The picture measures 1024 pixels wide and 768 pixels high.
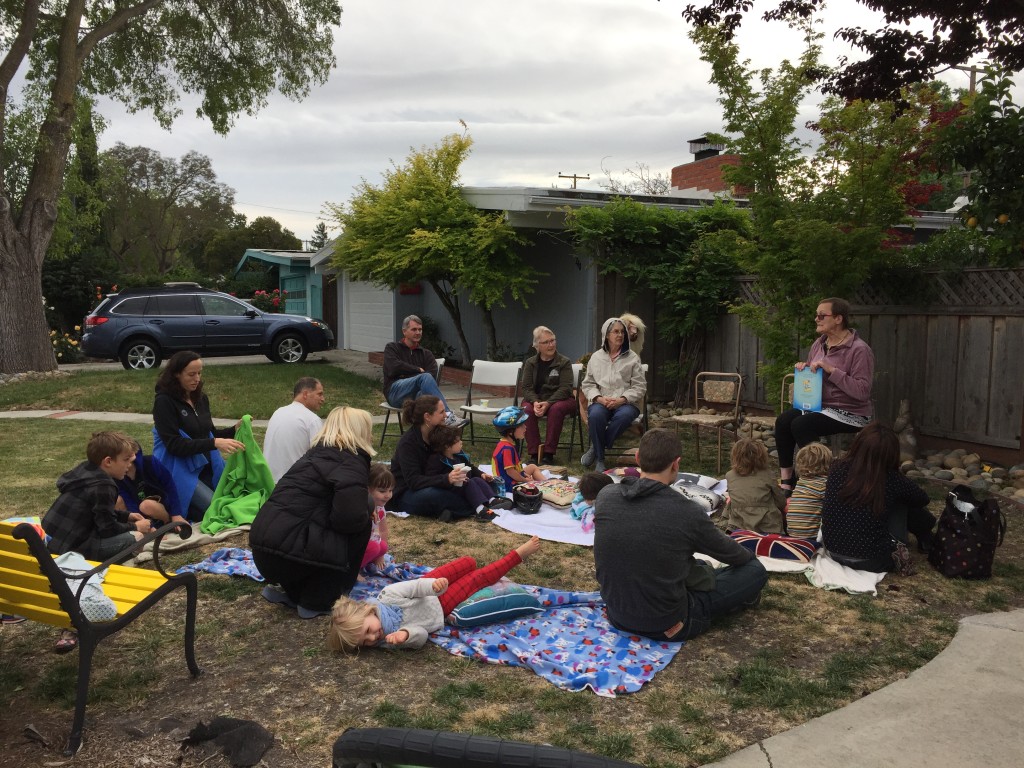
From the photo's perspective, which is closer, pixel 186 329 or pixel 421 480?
pixel 421 480

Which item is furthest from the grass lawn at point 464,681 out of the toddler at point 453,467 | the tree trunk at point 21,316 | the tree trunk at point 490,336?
the tree trunk at point 21,316

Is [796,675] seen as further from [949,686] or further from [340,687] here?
[340,687]

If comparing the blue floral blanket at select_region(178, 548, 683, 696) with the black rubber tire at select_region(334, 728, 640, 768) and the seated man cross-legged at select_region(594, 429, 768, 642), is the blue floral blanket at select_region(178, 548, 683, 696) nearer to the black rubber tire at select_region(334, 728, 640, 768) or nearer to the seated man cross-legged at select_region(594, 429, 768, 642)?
the seated man cross-legged at select_region(594, 429, 768, 642)

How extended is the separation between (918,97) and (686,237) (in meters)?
3.71

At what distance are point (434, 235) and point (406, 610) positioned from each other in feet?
28.8

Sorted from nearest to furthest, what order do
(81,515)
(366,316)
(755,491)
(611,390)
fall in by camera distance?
1. (81,515)
2. (755,491)
3. (611,390)
4. (366,316)

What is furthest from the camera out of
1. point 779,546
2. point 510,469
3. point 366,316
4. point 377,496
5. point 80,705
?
point 366,316

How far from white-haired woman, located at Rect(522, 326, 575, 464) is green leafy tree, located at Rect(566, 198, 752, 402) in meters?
2.89

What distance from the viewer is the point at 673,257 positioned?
11.2 m

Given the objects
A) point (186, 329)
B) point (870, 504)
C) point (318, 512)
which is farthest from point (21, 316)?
point (870, 504)

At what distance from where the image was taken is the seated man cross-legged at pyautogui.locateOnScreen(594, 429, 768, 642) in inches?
148

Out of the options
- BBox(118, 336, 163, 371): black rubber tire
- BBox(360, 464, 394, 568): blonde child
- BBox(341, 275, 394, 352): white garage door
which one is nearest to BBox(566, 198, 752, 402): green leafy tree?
BBox(360, 464, 394, 568): blonde child

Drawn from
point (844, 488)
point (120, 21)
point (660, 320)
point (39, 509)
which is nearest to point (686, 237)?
point (660, 320)

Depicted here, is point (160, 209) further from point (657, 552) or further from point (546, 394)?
point (657, 552)
